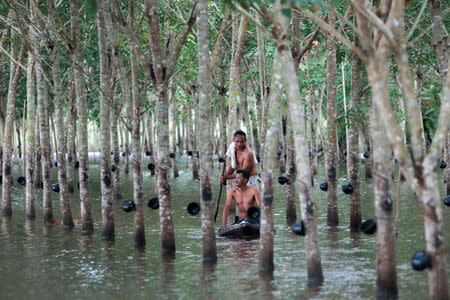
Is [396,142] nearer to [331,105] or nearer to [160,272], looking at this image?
[160,272]

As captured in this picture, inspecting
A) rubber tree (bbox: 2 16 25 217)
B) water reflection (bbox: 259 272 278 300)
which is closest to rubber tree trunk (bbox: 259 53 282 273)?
water reflection (bbox: 259 272 278 300)

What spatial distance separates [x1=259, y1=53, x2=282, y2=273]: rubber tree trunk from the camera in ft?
29.3

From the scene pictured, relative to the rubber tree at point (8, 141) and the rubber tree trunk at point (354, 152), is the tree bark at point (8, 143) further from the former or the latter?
the rubber tree trunk at point (354, 152)

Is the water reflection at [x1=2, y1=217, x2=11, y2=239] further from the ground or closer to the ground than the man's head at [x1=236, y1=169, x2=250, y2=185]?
closer to the ground

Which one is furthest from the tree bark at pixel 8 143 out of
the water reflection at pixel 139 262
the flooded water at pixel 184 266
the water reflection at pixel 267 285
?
the water reflection at pixel 267 285

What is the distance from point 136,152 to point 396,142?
20.3 ft

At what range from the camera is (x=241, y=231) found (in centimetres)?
1240

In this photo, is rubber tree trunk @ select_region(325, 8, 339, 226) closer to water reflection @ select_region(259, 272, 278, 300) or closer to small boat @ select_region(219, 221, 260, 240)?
small boat @ select_region(219, 221, 260, 240)

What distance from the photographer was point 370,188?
75.8 feet

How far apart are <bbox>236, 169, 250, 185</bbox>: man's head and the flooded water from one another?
48.3 inches

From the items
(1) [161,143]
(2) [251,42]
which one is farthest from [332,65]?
(2) [251,42]

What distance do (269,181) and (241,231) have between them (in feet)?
11.3

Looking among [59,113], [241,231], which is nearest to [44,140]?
[59,113]

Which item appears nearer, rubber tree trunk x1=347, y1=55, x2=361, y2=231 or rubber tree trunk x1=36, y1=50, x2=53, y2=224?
rubber tree trunk x1=347, y1=55, x2=361, y2=231
